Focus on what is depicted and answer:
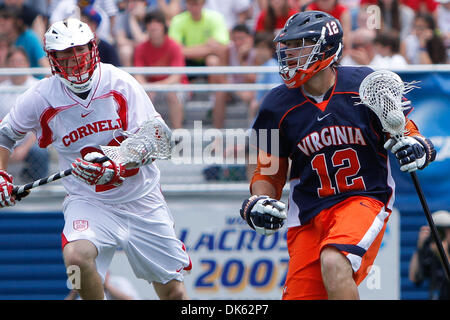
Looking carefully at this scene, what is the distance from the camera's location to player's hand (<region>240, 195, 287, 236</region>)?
4.77 metres

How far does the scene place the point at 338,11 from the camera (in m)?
8.46

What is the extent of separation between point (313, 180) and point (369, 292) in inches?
123

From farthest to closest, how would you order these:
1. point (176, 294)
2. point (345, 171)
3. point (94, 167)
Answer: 1. point (176, 294)
2. point (94, 167)
3. point (345, 171)

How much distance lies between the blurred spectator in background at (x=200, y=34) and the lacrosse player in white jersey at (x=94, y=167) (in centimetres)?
324

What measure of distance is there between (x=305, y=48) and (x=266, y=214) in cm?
101

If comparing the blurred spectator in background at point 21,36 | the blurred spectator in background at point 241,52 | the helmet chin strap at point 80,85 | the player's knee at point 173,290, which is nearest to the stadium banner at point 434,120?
the blurred spectator in background at point 241,52

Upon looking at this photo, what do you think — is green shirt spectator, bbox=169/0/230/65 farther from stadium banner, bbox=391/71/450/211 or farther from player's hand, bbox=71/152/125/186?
player's hand, bbox=71/152/125/186

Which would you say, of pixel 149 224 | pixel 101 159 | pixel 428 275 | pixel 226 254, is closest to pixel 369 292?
pixel 428 275

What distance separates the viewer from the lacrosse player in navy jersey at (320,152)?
493cm

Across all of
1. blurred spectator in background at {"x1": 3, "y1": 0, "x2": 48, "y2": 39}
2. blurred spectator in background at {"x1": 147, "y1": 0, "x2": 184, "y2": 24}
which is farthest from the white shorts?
blurred spectator in background at {"x1": 147, "y1": 0, "x2": 184, "y2": 24}

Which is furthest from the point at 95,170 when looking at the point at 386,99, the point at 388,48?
the point at 388,48

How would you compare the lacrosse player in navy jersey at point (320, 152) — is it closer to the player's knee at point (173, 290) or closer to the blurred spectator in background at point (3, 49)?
the player's knee at point (173, 290)

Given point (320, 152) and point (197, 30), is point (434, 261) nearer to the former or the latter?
point (320, 152)

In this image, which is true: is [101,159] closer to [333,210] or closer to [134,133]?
[134,133]
